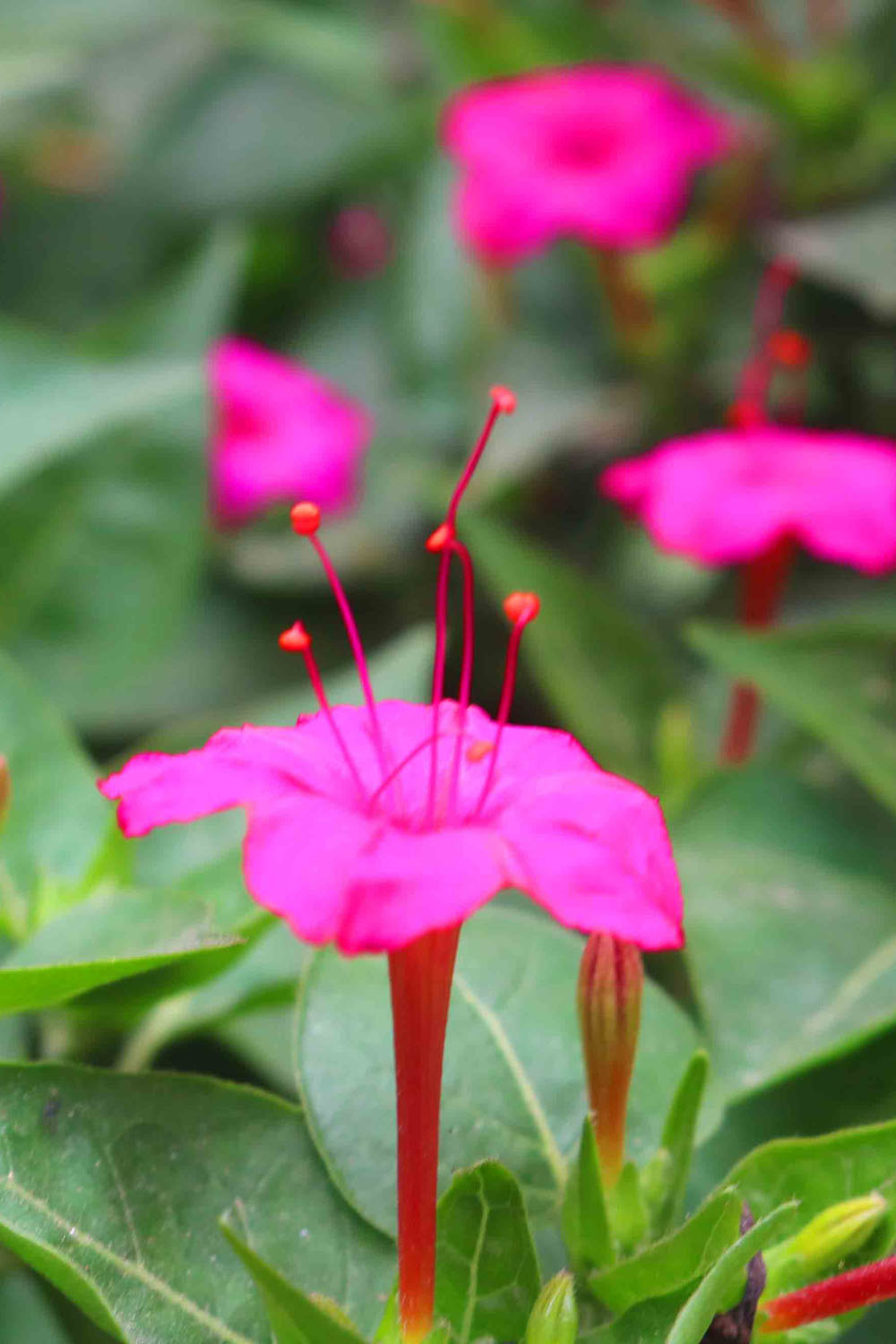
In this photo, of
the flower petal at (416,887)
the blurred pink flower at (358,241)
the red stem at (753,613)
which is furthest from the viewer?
the blurred pink flower at (358,241)

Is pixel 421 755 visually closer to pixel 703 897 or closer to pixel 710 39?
pixel 703 897

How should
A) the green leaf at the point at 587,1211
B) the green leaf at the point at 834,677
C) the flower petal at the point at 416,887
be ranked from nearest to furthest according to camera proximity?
1. the flower petal at the point at 416,887
2. the green leaf at the point at 587,1211
3. the green leaf at the point at 834,677

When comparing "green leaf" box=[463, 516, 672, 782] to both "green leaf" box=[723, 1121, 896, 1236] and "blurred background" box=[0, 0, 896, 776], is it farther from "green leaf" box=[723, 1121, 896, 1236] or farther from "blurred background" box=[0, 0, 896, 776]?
"green leaf" box=[723, 1121, 896, 1236]

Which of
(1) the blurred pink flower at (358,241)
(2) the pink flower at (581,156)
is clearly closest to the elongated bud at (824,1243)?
(2) the pink flower at (581,156)

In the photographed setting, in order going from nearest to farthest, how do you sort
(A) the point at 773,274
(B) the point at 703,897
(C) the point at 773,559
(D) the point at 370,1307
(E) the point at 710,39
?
(D) the point at 370,1307 < (B) the point at 703,897 < (C) the point at 773,559 < (A) the point at 773,274 < (E) the point at 710,39

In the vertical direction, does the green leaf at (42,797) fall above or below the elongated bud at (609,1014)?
below

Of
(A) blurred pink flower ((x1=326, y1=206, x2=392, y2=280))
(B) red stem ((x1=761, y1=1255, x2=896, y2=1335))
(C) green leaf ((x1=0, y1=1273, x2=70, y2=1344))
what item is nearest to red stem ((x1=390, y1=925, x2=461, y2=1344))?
(B) red stem ((x1=761, y1=1255, x2=896, y2=1335))

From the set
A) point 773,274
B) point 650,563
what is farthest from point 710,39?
point 650,563

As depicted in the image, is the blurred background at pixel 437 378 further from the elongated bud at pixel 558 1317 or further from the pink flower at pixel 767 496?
the elongated bud at pixel 558 1317

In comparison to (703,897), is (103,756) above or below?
below
